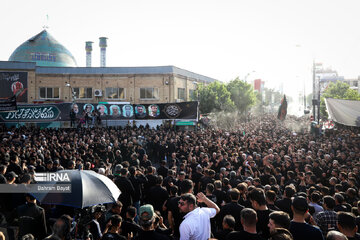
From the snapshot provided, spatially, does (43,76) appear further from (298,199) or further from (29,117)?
(298,199)

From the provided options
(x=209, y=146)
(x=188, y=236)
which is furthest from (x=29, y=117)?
(x=188, y=236)

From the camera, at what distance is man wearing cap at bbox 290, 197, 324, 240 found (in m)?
4.31

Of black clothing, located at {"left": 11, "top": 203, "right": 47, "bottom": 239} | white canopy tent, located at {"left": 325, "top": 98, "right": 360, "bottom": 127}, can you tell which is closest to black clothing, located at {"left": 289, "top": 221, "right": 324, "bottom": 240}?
black clothing, located at {"left": 11, "top": 203, "right": 47, "bottom": 239}

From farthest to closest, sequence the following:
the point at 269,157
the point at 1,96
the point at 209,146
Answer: the point at 1,96 < the point at 209,146 < the point at 269,157

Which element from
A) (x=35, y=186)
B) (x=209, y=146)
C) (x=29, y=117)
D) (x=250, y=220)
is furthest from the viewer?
(x=29, y=117)

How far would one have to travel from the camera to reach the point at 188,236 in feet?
14.3

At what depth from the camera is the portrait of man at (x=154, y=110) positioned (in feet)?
78.7

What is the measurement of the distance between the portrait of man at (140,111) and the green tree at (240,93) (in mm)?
27390

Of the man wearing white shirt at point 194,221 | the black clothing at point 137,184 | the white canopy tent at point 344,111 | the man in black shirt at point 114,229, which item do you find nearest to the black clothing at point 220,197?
the man wearing white shirt at point 194,221

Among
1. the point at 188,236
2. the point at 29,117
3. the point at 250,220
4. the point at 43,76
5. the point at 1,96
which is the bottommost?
the point at 188,236

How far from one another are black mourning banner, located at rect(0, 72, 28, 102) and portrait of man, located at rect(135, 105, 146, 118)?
19.7 meters

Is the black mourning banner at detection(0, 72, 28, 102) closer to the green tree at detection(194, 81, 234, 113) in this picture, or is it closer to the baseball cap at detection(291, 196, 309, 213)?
the green tree at detection(194, 81, 234, 113)

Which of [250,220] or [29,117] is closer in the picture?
[250,220]

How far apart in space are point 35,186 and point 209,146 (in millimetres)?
10640
